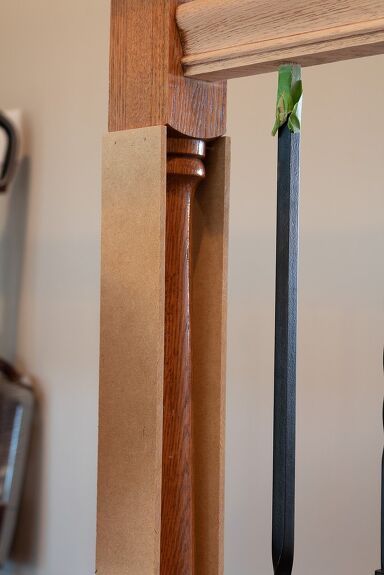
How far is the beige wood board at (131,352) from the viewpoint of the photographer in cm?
68

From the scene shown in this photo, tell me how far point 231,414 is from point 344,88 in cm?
69

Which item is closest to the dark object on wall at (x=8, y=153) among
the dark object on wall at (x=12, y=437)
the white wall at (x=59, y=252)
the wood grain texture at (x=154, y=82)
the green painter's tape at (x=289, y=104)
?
the white wall at (x=59, y=252)

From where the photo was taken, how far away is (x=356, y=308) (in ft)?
4.77

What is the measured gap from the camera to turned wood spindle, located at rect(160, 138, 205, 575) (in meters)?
0.71

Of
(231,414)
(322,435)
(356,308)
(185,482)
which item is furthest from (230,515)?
(185,482)

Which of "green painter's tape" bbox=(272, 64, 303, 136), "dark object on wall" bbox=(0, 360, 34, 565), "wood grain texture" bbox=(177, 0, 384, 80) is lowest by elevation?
"dark object on wall" bbox=(0, 360, 34, 565)

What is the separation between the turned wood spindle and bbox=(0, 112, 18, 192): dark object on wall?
1.49 m

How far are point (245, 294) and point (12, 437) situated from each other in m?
0.85

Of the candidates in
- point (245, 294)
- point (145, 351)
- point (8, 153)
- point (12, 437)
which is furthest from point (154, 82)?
point (12, 437)

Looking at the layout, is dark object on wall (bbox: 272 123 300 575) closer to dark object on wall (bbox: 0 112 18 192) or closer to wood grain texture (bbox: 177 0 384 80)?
wood grain texture (bbox: 177 0 384 80)

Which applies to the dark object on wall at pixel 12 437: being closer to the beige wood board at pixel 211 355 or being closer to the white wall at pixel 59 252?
the white wall at pixel 59 252

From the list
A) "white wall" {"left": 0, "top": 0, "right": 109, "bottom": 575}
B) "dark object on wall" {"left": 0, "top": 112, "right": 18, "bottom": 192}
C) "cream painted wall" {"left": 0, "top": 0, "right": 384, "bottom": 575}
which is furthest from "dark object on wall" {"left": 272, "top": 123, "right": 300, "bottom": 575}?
"dark object on wall" {"left": 0, "top": 112, "right": 18, "bottom": 192}

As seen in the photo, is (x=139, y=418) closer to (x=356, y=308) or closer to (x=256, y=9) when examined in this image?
(x=256, y=9)

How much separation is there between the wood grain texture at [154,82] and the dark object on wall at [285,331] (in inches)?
3.5
